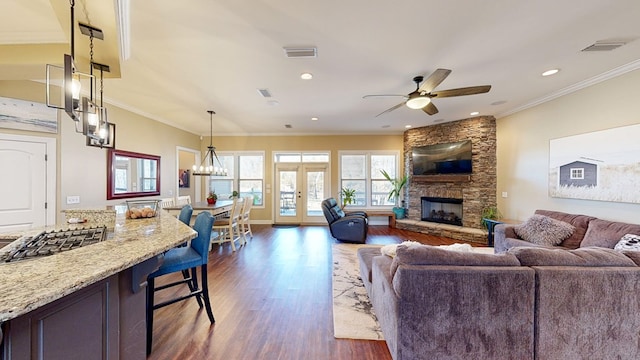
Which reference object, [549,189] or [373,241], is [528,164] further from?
[373,241]

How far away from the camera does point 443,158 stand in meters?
6.13

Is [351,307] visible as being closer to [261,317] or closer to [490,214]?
[261,317]

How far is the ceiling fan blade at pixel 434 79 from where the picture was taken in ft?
8.90

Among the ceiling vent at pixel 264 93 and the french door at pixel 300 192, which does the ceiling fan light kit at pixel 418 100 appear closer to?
the ceiling vent at pixel 264 93

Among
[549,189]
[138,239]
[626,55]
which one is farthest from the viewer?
[549,189]

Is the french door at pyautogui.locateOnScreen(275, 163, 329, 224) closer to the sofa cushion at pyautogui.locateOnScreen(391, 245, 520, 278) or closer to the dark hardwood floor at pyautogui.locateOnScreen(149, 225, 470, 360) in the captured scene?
the dark hardwood floor at pyautogui.locateOnScreen(149, 225, 470, 360)

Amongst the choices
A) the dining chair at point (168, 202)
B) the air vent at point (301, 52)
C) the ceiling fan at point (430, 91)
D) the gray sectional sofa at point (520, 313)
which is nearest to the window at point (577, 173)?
the ceiling fan at point (430, 91)

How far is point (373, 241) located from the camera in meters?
5.55

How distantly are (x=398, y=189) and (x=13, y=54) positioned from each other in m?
7.62

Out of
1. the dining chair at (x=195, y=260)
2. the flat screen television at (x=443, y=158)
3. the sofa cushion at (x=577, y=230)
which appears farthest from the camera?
the flat screen television at (x=443, y=158)

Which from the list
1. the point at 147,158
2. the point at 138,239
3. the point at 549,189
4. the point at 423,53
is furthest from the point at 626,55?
the point at 147,158

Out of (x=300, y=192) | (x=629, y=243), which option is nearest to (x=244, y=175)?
(x=300, y=192)

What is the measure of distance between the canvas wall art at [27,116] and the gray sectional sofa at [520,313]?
212 inches

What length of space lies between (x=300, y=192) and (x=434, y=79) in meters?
5.39
